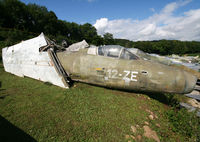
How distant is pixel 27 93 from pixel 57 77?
147 cm

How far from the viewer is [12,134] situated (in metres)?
2.29

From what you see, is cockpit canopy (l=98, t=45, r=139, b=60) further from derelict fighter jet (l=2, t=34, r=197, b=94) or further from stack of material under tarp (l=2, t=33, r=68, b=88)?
stack of material under tarp (l=2, t=33, r=68, b=88)

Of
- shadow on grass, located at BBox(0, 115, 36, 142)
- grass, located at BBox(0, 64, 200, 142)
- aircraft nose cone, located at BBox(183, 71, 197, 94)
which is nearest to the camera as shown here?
shadow on grass, located at BBox(0, 115, 36, 142)

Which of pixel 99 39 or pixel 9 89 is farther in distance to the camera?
pixel 99 39

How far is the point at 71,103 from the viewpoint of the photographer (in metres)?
3.68

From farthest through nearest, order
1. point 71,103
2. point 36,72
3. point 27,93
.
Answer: point 36,72
point 27,93
point 71,103

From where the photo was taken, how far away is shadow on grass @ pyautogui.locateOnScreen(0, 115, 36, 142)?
2186 millimetres

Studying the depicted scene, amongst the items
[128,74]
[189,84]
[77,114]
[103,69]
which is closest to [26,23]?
[103,69]

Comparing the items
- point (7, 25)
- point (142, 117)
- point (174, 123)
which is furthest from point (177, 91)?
point (7, 25)

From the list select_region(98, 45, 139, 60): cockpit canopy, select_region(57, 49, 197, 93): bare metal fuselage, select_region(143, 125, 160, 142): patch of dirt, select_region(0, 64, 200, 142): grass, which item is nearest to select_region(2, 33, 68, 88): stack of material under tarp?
select_region(0, 64, 200, 142): grass

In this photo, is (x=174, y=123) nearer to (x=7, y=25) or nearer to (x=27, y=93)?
(x=27, y=93)

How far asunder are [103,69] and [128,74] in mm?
1159

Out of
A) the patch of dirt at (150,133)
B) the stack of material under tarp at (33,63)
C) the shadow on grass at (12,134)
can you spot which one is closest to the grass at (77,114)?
the shadow on grass at (12,134)

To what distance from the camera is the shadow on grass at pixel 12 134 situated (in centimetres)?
219
